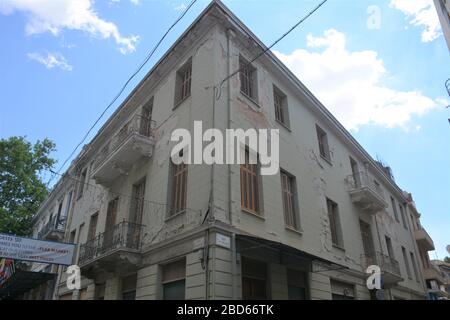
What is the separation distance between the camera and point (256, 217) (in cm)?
1022

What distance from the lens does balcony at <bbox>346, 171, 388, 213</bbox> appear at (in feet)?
55.9

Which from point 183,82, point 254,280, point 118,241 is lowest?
point 254,280

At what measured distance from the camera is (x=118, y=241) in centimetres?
1138

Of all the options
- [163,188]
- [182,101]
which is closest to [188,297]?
[163,188]

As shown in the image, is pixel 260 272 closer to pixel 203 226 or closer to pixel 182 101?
pixel 203 226

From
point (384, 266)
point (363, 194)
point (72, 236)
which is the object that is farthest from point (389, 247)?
point (72, 236)

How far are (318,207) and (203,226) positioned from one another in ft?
21.9

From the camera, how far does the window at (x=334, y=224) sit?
14.6 meters

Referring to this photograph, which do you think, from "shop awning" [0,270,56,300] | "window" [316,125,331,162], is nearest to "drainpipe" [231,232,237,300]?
"window" [316,125,331,162]

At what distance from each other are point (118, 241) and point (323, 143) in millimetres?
10821

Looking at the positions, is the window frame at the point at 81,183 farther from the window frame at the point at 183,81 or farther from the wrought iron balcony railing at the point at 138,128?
the window frame at the point at 183,81

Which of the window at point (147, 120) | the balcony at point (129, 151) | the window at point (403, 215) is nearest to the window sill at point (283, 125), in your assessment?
the balcony at point (129, 151)

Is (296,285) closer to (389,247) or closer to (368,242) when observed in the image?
(368,242)
